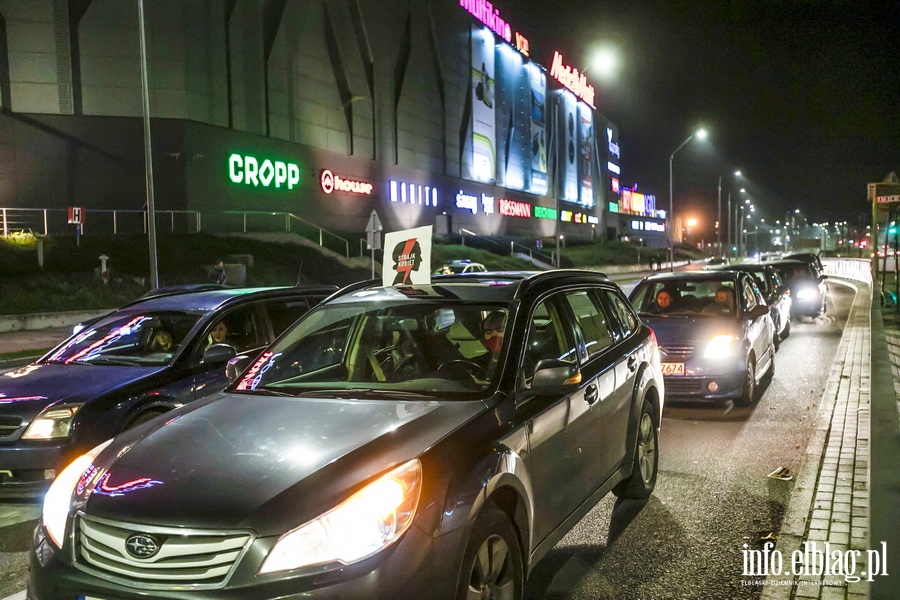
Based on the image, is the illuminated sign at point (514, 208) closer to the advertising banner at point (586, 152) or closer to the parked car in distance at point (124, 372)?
the advertising banner at point (586, 152)

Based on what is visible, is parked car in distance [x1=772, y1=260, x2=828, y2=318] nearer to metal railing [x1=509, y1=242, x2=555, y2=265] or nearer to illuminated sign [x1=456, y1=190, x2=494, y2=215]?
illuminated sign [x1=456, y1=190, x2=494, y2=215]

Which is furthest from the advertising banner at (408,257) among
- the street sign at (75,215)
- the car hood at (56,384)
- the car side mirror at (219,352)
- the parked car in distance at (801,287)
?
the street sign at (75,215)

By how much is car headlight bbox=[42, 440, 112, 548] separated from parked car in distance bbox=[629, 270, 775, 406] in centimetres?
699

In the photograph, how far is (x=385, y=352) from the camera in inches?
186

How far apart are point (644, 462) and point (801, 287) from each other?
17771mm

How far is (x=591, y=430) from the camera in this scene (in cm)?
462

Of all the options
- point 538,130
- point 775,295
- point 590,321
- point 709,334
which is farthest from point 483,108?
point 590,321

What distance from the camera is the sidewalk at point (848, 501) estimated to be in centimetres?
419

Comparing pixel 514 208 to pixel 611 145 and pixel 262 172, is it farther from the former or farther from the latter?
pixel 611 145

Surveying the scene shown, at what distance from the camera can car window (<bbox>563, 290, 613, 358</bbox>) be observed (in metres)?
5.05

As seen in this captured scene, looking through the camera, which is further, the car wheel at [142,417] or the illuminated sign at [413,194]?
the illuminated sign at [413,194]

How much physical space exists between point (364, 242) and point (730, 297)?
31.7 metres

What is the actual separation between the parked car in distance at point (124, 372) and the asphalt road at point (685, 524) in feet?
1.99

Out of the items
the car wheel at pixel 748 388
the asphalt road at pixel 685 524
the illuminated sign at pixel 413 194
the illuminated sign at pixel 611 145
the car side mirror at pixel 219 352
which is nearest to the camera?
the asphalt road at pixel 685 524
